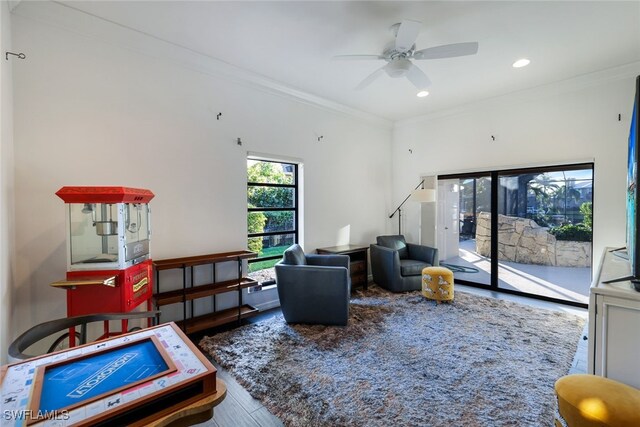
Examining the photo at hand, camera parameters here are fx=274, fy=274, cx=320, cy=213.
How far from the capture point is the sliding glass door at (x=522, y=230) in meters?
3.87

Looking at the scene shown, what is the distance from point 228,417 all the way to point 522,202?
481 cm

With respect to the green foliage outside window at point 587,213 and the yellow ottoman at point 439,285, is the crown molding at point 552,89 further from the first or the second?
the yellow ottoman at point 439,285

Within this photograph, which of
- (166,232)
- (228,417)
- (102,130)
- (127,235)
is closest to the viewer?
(228,417)

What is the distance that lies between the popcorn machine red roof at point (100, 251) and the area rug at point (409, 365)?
1.09 meters

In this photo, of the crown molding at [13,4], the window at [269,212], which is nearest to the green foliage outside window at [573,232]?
the window at [269,212]

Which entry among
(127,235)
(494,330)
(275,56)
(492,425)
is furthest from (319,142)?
(492,425)

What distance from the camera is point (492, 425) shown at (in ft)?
5.77

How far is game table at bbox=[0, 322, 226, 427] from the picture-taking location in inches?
28.8

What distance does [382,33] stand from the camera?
277 centimetres

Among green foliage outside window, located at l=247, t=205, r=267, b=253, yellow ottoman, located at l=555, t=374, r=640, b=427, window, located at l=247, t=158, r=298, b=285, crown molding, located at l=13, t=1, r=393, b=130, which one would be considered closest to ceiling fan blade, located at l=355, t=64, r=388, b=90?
crown molding, located at l=13, t=1, r=393, b=130

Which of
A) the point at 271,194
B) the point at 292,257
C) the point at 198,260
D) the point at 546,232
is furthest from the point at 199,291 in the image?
the point at 546,232

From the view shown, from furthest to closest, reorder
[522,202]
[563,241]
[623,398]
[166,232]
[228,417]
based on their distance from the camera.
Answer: [522,202], [563,241], [166,232], [228,417], [623,398]

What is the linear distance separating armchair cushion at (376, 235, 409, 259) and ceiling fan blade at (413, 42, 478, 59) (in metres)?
3.09

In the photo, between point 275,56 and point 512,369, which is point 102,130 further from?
point 512,369
